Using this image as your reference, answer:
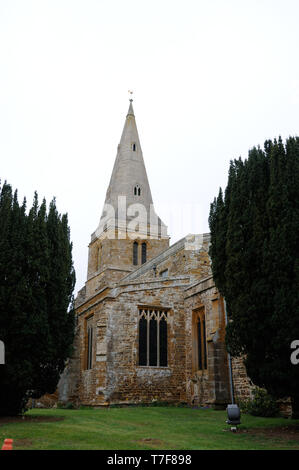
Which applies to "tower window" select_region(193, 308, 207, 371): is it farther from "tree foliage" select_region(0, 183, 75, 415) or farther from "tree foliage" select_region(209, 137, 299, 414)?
"tree foliage" select_region(209, 137, 299, 414)

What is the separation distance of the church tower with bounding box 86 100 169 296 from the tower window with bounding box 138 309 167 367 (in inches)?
608

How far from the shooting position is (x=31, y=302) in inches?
472

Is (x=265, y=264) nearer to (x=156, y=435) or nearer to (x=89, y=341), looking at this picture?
(x=156, y=435)

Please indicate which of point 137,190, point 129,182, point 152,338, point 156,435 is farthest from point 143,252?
point 156,435

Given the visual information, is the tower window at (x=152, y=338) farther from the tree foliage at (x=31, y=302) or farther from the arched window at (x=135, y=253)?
the arched window at (x=135, y=253)

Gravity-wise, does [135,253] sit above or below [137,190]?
below

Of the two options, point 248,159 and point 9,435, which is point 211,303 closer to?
point 248,159

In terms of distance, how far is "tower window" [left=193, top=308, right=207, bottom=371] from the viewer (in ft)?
63.5

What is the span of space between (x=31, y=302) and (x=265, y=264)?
6.62 meters

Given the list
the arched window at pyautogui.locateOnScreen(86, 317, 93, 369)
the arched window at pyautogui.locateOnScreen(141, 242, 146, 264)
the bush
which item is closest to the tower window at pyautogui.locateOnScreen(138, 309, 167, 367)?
the arched window at pyautogui.locateOnScreen(86, 317, 93, 369)

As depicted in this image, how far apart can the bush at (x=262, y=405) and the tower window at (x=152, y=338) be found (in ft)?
19.3

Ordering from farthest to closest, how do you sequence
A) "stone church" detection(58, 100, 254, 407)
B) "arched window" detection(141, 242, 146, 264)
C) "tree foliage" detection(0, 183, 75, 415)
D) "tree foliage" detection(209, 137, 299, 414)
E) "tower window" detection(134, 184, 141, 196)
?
"tower window" detection(134, 184, 141, 196)
"arched window" detection(141, 242, 146, 264)
"stone church" detection(58, 100, 254, 407)
"tree foliage" detection(0, 183, 75, 415)
"tree foliage" detection(209, 137, 299, 414)

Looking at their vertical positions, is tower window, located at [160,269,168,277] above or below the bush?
above
